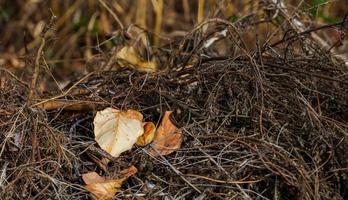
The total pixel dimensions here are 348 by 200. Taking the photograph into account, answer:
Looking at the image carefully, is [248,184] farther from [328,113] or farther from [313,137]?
[328,113]

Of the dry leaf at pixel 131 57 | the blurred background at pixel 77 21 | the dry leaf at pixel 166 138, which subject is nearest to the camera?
the dry leaf at pixel 166 138

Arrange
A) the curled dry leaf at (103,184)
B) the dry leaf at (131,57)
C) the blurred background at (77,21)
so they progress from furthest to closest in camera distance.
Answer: the blurred background at (77,21), the dry leaf at (131,57), the curled dry leaf at (103,184)

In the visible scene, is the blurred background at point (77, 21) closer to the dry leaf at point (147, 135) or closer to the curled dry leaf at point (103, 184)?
the dry leaf at point (147, 135)

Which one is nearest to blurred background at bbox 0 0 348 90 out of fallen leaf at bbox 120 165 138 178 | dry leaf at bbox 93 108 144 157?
dry leaf at bbox 93 108 144 157

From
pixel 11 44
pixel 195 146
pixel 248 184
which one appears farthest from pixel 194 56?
pixel 11 44

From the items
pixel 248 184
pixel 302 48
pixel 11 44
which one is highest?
pixel 302 48

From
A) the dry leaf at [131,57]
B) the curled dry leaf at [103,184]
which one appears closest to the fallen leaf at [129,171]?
the curled dry leaf at [103,184]
